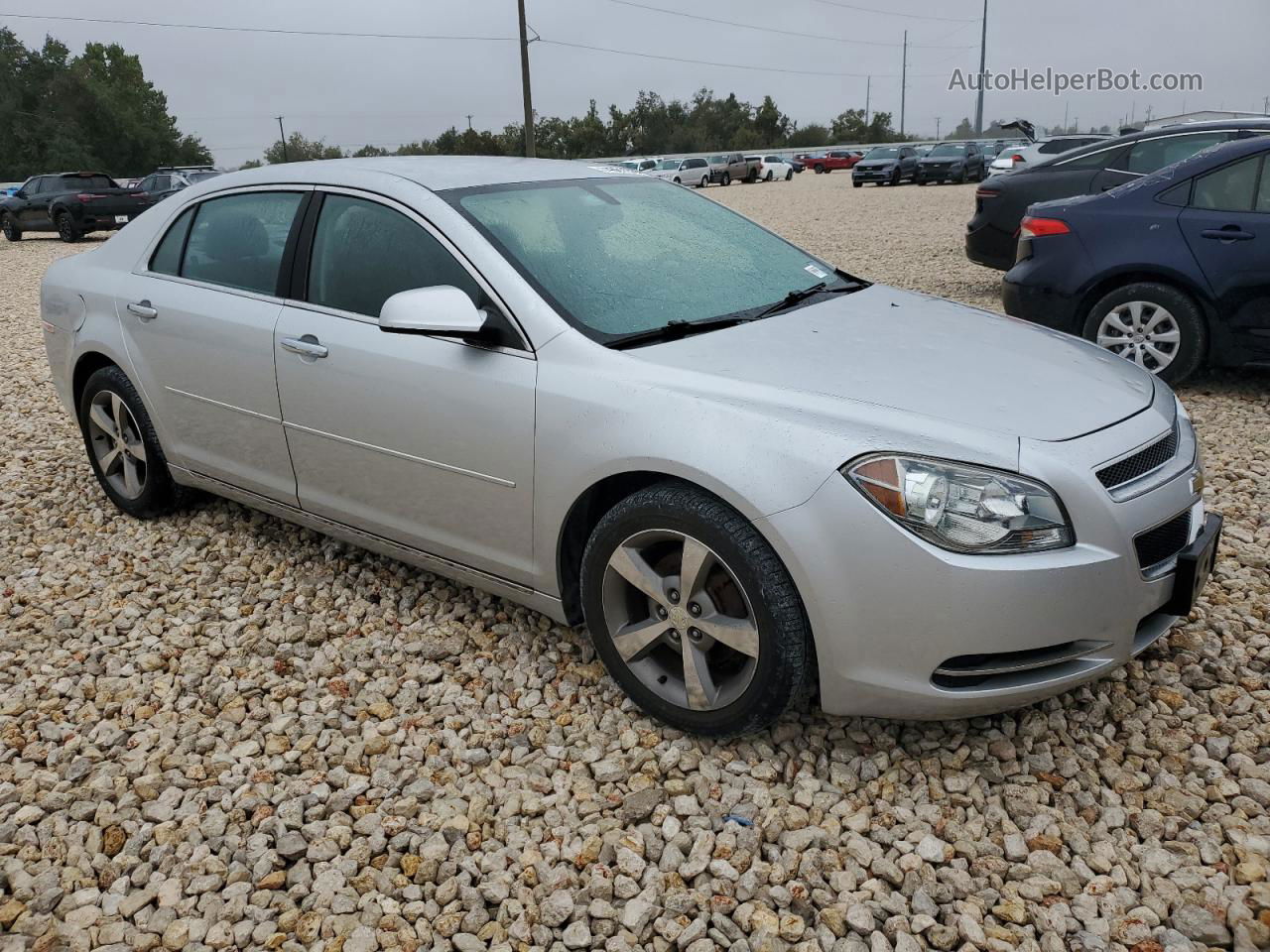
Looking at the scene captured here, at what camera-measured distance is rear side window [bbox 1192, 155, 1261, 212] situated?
5848 mm

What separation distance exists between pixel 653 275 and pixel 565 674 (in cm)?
134

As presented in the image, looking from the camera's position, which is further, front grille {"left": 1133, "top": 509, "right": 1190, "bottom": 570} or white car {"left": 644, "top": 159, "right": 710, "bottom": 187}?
white car {"left": 644, "top": 159, "right": 710, "bottom": 187}

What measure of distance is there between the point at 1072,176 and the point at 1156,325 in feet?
10.2

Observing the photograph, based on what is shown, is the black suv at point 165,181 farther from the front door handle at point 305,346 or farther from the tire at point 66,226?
the front door handle at point 305,346

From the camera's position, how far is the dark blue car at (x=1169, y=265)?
18.9 ft

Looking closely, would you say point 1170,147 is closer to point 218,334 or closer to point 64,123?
point 218,334

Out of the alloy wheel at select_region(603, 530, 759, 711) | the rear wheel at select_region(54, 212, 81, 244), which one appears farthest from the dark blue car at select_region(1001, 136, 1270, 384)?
the rear wheel at select_region(54, 212, 81, 244)

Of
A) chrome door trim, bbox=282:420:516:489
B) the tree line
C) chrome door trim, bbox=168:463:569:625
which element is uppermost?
the tree line

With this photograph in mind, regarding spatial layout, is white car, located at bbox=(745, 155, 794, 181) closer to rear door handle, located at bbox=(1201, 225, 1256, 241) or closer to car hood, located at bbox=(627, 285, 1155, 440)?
rear door handle, located at bbox=(1201, 225, 1256, 241)

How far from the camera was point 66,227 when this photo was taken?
68.4 feet

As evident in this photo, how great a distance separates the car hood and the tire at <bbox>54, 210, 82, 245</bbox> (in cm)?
2157

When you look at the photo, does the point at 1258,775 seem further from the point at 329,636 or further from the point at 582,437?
the point at 329,636

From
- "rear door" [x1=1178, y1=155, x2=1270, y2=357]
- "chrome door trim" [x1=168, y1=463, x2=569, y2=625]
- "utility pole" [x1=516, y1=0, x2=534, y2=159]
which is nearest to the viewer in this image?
"chrome door trim" [x1=168, y1=463, x2=569, y2=625]

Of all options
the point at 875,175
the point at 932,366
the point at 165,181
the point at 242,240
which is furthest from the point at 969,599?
the point at 875,175
